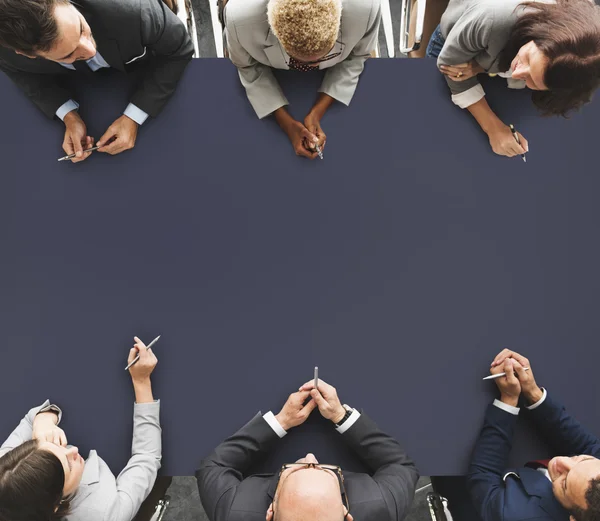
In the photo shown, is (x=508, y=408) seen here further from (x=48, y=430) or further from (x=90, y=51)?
(x=90, y=51)

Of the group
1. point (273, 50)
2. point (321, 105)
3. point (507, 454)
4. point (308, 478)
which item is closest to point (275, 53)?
point (273, 50)

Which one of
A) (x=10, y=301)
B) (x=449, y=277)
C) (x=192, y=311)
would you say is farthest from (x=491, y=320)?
(x=10, y=301)

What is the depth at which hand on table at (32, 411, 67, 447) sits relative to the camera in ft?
4.87

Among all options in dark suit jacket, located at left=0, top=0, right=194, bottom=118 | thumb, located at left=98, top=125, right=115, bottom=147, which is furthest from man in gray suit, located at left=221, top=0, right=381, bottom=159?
thumb, located at left=98, top=125, right=115, bottom=147

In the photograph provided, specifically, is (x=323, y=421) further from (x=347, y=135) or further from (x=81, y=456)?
(x=347, y=135)

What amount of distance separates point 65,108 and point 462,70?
4.37ft

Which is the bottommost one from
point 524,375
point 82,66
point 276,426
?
point 276,426

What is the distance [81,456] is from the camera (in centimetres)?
156

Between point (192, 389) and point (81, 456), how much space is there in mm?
416

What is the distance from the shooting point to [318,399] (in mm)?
1546

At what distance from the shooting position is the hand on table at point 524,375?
1574 millimetres

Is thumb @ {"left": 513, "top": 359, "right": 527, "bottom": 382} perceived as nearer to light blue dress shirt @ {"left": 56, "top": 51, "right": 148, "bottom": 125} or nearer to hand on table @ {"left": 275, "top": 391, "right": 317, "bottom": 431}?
hand on table @ {"left": 275, "top": 391, "right": 317, "bottom": 431}

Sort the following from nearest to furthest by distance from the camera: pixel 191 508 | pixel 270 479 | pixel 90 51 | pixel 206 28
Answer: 1. pixel 90 51
2. pixel 270 479
3. pixel 191 508
4. pixel 206 28

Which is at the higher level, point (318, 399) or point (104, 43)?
point (104, 43)
